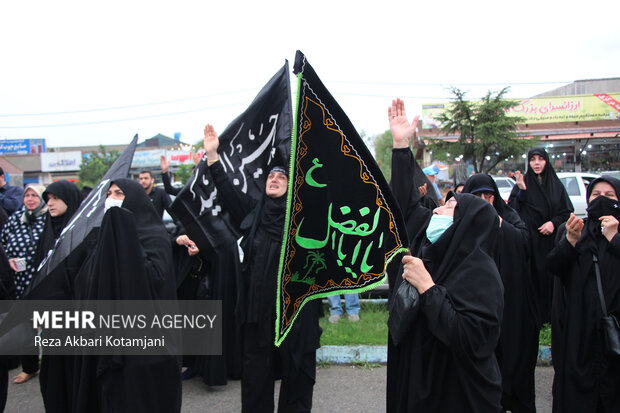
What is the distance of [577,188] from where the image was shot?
12.1 m

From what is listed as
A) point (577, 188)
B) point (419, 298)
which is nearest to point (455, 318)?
point (419, 298)

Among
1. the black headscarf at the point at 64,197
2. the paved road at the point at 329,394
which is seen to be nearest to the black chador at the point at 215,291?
the paved road at the point at 329,394

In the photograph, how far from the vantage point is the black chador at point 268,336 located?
303cm

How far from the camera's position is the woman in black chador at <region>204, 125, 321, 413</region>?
119 inches

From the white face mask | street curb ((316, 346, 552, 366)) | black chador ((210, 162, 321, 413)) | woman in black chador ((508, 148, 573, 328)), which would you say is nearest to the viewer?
the white face mask

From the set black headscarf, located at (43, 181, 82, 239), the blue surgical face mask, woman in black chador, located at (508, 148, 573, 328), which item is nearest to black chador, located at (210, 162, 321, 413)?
the blue surgical face mask

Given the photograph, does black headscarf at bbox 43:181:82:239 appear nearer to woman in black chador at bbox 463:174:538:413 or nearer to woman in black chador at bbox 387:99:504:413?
woman in black chador at bbox 387:99:504:413

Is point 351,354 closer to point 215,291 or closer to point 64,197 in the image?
point 215,291

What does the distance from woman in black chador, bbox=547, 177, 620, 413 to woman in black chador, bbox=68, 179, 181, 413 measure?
2.50 metres

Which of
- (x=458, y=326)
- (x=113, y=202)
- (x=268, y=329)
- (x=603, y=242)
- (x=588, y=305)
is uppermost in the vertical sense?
(x=113, y=202)

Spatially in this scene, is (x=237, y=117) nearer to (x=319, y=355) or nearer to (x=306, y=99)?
(x=306, y=99)

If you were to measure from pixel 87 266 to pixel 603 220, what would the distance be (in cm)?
323

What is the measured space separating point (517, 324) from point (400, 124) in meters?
1.98

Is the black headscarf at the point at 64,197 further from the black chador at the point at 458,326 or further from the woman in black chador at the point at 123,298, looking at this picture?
the black chador at the point at 458,326
